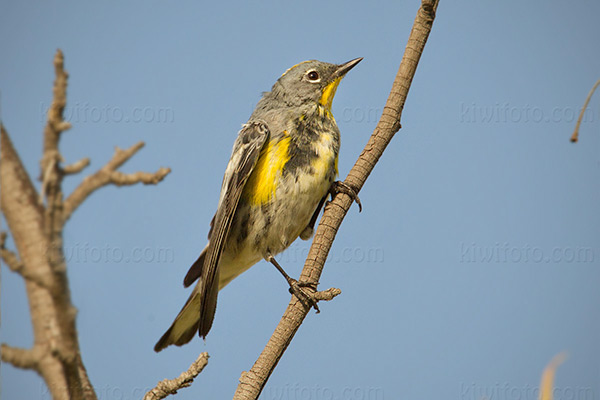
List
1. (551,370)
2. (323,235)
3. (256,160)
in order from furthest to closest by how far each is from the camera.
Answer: (256,160) → (323,235) → (551,370)

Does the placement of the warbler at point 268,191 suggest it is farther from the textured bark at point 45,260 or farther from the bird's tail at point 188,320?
the textured bark at point 45,260

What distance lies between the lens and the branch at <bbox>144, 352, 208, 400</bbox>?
3.65 m

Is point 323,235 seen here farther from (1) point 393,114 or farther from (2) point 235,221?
(2) point 235,221

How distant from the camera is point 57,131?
2342mm

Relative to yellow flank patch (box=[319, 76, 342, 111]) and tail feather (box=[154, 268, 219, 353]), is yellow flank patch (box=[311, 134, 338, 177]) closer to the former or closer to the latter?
yellow flank patch (box=[319, 76, 342, 111])

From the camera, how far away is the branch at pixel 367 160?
4441 mm

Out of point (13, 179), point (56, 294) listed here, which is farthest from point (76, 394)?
point (13, 179)

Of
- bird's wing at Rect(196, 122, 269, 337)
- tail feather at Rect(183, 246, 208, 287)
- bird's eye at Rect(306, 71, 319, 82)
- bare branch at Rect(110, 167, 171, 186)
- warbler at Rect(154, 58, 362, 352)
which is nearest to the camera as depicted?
bare branch at Rect(110, 167, 171, 186)

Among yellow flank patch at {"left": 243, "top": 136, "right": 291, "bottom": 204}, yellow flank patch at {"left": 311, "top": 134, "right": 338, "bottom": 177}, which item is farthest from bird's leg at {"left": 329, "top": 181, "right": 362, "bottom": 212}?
yellow flank patch at {"left": 243, "top": 136, "right": 291, "bottom": 204}

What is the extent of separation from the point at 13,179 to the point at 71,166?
0.79ft

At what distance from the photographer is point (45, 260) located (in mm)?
2229

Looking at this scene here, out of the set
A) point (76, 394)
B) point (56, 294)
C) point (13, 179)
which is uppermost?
point (13, 179)

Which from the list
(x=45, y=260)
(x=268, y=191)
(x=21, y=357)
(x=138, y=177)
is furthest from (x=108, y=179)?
(x=268, y=191)

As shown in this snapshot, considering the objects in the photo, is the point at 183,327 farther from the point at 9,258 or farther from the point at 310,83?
the point at 9,258
